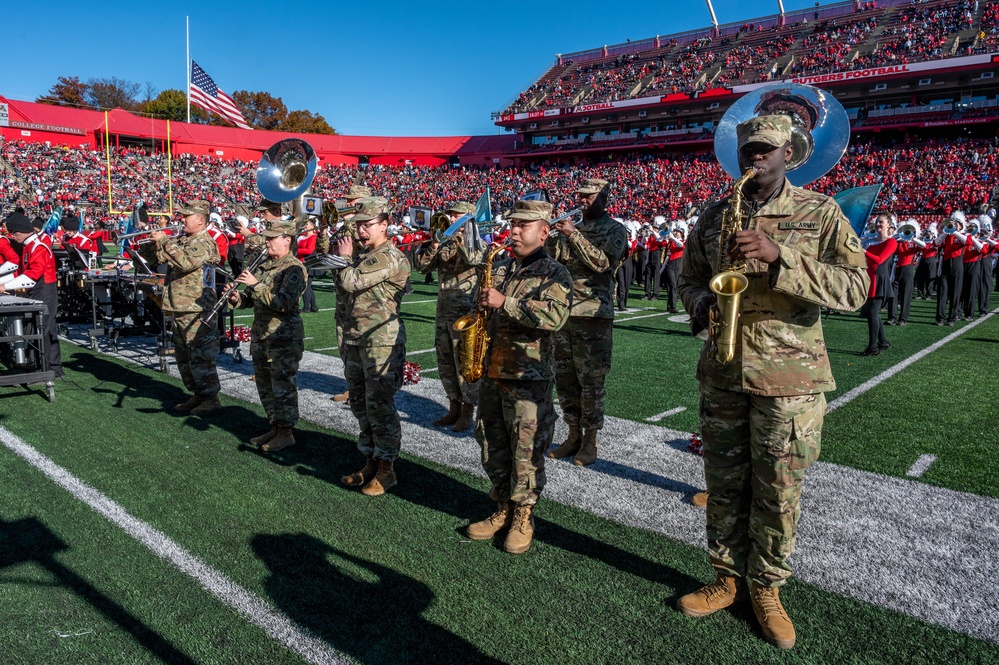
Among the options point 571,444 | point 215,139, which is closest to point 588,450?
point 571,444

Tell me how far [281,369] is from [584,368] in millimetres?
2564

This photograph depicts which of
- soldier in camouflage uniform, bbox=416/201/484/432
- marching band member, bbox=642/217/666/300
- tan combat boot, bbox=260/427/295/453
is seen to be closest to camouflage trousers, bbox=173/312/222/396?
tan combat boot, bbox=260/427/295/453

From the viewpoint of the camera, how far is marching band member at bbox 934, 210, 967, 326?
12875 mm

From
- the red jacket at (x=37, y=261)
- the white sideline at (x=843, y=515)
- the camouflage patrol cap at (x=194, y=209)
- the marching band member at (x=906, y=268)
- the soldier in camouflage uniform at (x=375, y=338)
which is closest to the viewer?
the white sideline at (x=843, y=515)

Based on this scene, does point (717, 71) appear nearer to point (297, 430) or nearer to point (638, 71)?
point (638, 71)

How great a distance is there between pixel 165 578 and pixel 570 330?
10.9ft

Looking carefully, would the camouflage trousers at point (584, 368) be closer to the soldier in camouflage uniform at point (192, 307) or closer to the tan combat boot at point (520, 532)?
the tan combat boot at point (520, 532)

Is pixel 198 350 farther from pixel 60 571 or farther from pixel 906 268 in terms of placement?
pixel 906 268

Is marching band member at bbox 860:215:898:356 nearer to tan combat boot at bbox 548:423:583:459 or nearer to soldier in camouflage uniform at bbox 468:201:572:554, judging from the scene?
tan combat boot at bbox 548:423:583:459

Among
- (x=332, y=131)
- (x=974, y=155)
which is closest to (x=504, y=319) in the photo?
(x=974, y=155)

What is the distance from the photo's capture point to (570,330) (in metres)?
5.38

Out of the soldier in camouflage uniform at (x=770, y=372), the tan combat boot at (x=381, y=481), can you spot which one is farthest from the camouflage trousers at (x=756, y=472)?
the tan combat boot at (x=381, y=481)

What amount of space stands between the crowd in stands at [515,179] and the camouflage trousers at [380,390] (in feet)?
83.9

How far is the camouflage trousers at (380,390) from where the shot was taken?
15.4ft
